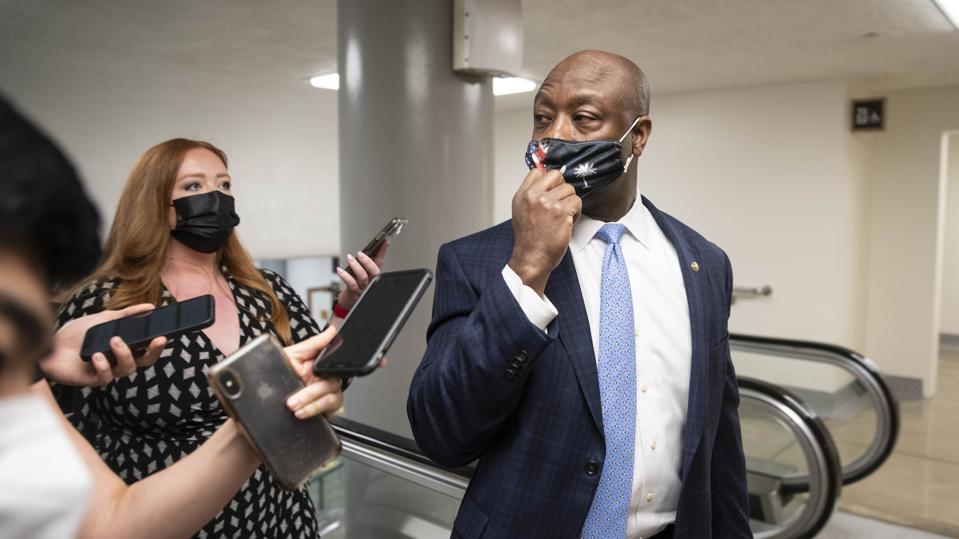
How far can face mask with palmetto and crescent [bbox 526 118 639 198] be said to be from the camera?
152 centimetres

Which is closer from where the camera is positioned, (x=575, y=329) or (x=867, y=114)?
(x=575, y=329)

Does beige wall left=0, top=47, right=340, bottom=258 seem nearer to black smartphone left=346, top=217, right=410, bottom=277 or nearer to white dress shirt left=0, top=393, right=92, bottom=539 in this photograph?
black smartphone left=346, top=217, right=410, bottom=277

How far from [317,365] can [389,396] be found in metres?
2.41

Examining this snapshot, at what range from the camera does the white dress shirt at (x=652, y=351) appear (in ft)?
4.53

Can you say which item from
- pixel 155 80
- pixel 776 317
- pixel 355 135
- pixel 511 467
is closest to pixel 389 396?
pixel 355 135

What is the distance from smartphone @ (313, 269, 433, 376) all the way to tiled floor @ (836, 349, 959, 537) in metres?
4.53

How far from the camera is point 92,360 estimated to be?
47.9 inches

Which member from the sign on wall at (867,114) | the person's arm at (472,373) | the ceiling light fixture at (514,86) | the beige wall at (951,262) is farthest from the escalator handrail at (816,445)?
the beige wall at (951,262)

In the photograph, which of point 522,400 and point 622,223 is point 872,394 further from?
point 522,400

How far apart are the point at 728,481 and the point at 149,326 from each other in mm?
1285

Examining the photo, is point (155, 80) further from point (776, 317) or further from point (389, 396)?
point (776, 317)

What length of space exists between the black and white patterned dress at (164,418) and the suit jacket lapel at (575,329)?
2.85ft

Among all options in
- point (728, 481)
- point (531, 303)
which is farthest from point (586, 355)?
point (728, 481)

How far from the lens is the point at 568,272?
56.4 inches
